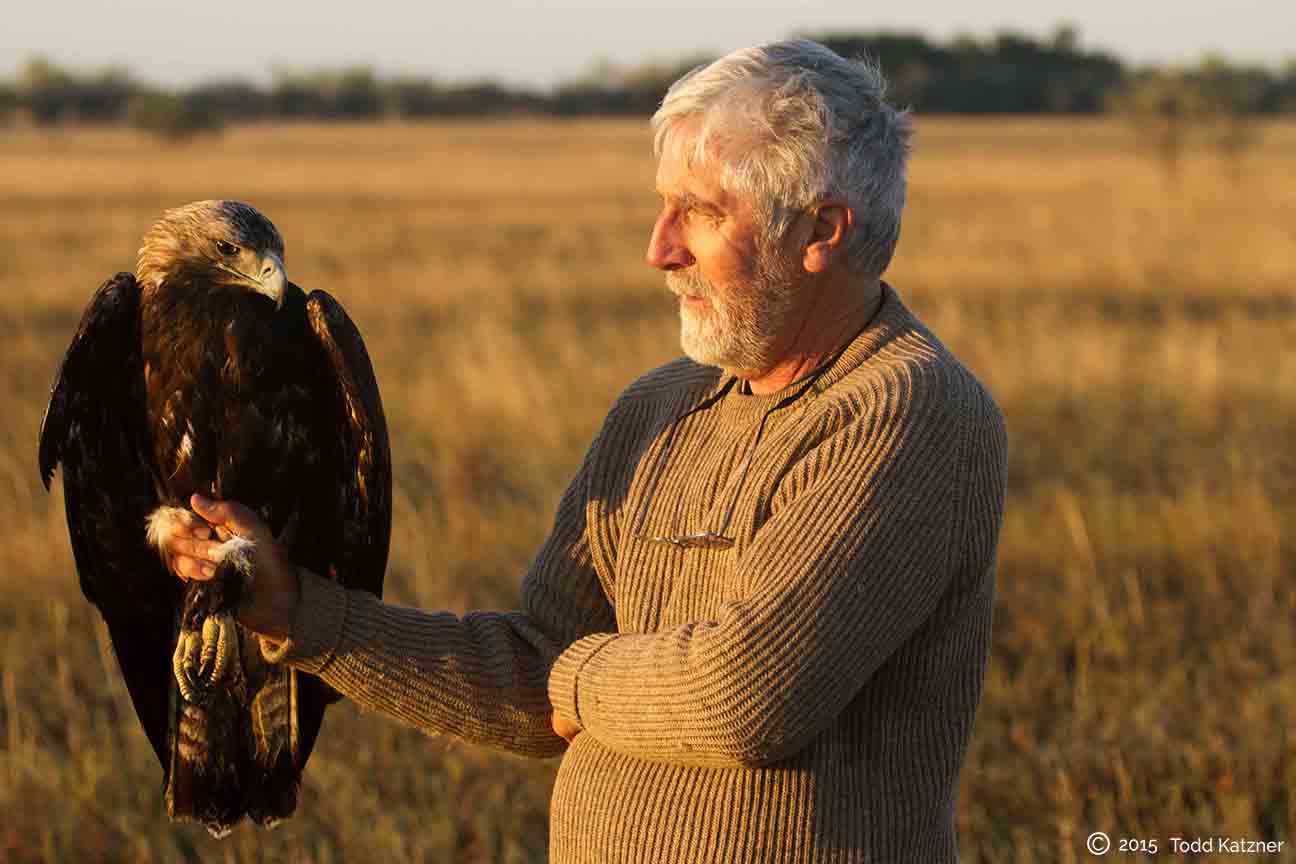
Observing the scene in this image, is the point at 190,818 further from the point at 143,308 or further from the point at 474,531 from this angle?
the point at 474,531

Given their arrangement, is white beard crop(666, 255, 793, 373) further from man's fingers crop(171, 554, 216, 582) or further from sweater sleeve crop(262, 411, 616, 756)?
man's fingers crop(171, 554, 216, 582)

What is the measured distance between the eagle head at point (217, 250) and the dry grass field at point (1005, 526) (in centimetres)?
162

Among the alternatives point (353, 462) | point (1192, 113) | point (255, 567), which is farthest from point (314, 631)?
point (1192, 113)

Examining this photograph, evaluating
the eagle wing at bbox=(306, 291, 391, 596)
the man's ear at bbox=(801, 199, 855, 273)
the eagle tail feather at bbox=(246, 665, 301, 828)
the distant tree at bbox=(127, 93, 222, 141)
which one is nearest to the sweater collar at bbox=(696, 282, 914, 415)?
the man's ear at bbox=(801, 199, 855, 273)

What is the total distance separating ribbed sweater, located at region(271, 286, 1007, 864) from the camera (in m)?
2.22

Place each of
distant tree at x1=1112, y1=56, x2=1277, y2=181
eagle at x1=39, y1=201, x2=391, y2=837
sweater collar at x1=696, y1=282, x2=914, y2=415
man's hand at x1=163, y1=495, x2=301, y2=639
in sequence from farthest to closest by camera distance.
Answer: distant tree at x1=1112, y1=56, x2=1277, y2=181 → eagle at x1=39, y1=201, x2=391, y2=837 → man's hand at x1=163, y1=495, x2=301, y2=639 → sweater collar at x1=696, y1=282, x2=914, y2=415

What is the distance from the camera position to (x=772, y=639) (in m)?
2.19

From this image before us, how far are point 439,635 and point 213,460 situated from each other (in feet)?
2.09

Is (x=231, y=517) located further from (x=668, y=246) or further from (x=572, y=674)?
(x=668, y=246)

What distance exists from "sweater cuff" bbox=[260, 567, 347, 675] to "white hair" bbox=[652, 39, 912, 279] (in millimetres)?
917

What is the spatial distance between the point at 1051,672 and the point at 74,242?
16553 millimetres

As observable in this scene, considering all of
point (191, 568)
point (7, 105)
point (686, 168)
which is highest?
point (686, 168)

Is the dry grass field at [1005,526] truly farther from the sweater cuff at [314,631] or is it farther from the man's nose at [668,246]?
the man's nose at [668,246]

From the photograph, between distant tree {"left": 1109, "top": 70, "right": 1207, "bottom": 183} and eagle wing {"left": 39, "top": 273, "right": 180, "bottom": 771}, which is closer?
eagle wing {"left": 39, "top": 273, "right": 180, "bottom": 771}
